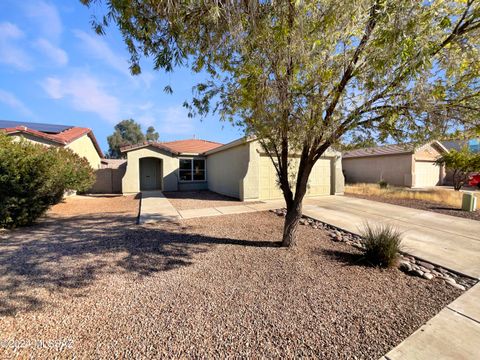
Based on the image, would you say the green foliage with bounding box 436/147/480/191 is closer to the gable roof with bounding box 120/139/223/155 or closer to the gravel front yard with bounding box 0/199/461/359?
the gravel front yard with bounding box 0/199/461/359

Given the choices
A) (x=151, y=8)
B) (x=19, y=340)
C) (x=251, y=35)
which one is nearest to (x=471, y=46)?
(x=251, y=35)

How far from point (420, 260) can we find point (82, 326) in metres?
5.65

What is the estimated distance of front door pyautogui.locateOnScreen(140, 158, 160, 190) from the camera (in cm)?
1583

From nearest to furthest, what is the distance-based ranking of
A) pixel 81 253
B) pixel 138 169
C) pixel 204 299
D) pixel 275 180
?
pixel 204 299, pixel 81 253, pixel 275 180, pixel 138 169

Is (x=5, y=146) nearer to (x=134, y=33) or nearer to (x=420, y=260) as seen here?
(x=134, y=33)

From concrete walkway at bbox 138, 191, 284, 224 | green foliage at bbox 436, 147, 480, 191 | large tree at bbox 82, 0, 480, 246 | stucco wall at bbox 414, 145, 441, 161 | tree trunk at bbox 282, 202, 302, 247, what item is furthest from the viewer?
stucco wall at bbox 414, 145, 441, 161

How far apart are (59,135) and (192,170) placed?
817cm

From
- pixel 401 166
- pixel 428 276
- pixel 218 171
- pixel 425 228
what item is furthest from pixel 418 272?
pixel 401 166

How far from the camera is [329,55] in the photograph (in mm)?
3570

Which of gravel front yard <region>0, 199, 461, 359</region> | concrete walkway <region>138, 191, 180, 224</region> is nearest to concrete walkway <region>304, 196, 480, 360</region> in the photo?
gravel front yard <region>0, 199, 461, 359</region>

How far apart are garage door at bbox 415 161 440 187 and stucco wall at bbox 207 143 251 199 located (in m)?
15.8

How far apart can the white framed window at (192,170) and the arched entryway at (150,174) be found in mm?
1536

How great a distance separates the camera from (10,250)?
4.46m

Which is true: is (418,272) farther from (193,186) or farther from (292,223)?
(193,186)
